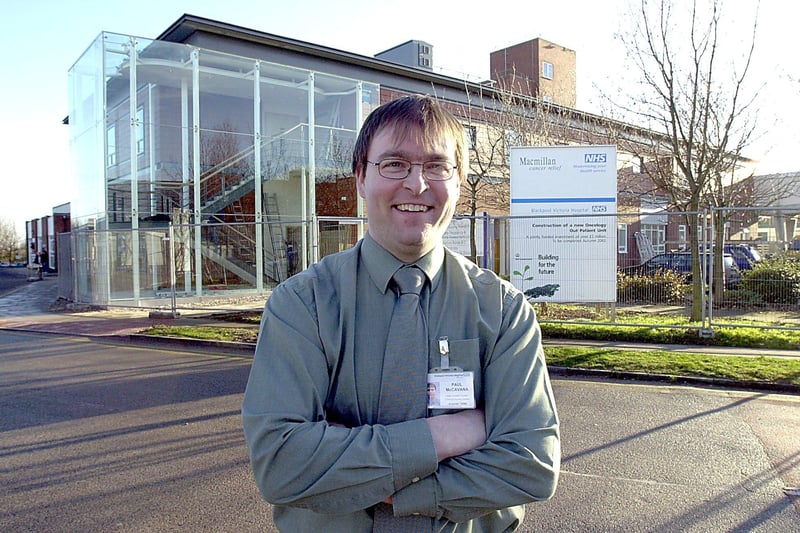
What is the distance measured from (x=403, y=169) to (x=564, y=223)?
10.5 metres

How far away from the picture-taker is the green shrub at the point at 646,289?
12.0 meters

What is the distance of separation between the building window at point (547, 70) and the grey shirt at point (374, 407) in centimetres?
4153

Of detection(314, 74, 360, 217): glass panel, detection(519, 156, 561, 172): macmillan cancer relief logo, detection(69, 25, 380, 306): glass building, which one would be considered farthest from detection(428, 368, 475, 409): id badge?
detection(314, 74, 360, 217): glass panel

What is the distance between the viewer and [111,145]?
1898cm

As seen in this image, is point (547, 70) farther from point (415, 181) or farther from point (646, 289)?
point (415, 181)

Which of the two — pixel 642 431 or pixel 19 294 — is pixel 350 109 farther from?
pixel 642 431

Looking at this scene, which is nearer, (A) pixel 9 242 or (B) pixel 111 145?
(B) pixel 111 145

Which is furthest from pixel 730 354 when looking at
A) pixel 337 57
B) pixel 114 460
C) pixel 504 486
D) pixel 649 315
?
pixel 337 57

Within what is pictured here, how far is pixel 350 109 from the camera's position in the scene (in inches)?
878

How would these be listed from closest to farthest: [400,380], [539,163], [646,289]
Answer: [400,380], [539,163], [646,289]

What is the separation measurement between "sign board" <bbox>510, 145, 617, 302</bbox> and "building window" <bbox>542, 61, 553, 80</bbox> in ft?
101

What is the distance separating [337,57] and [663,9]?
14.4 meters

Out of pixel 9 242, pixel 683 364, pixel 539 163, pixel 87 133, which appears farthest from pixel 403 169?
pixel 9 242

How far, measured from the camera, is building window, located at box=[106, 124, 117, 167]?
19.0 metres
